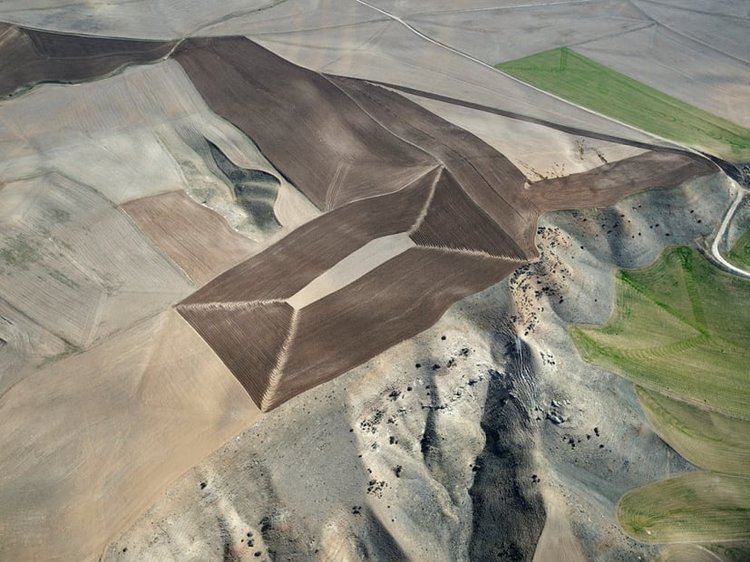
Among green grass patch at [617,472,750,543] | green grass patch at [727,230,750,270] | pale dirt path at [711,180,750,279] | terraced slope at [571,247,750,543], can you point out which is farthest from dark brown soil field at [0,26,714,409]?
green grass patch at [617,472,750,543]

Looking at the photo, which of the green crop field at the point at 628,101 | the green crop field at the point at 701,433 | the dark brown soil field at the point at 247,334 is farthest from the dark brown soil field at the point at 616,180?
the dark brown soil field at the point at 247,334

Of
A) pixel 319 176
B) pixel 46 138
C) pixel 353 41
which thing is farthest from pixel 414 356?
pixel 353 41

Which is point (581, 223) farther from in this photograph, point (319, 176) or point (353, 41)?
point (353, 41)

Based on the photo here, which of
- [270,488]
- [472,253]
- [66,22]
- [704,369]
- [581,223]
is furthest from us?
[66,22]

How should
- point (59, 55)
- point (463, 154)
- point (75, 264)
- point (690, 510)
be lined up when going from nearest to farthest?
1. point (690, 510)
2. point (75, 264)
3. point (463, 154)
4. point (59, 55)

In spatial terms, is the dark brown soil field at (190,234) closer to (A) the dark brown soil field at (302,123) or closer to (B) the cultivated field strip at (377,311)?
(A) the dark brown soil field at (302,123)

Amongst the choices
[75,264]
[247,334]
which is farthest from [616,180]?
[75,264]

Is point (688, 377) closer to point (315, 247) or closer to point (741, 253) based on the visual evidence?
point (741, 253)
